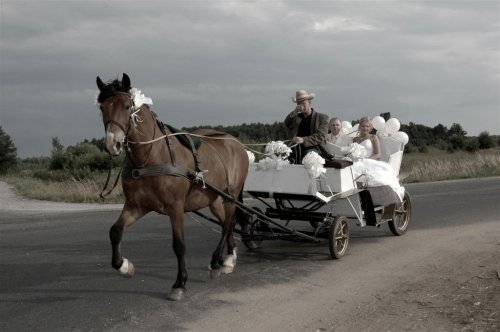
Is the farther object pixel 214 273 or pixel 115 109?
pixel 214 273

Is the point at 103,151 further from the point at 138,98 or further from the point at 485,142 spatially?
the point at 485,142

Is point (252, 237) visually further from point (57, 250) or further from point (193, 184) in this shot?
point (57, 250)

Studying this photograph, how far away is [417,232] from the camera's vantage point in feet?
36.6

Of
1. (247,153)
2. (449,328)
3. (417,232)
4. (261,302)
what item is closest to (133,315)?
(261,302)

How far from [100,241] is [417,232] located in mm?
5781

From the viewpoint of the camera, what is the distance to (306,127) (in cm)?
941

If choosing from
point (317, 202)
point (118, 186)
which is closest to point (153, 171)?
point (317, 202)

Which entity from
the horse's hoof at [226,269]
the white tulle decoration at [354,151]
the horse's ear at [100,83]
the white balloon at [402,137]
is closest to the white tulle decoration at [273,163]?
the white tulle decoration at [354,151]

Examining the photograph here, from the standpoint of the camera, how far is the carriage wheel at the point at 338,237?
28.0 feet

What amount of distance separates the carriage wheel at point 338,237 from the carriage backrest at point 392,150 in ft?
7.11

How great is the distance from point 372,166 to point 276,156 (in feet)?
5.81

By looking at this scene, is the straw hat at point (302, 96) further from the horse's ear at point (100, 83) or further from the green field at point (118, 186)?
the green field at point (118, 186)

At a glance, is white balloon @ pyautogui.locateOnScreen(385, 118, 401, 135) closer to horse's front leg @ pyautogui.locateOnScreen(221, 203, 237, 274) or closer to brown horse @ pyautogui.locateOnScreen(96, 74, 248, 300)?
horse's front leg @ pyautogui.locateOnScreen(221, 203, 237, 274)

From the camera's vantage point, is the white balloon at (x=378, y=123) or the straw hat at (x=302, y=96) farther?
the white balloon at (x=378, y=123)
